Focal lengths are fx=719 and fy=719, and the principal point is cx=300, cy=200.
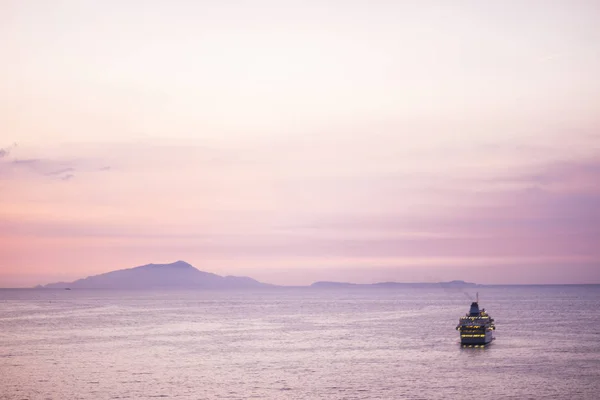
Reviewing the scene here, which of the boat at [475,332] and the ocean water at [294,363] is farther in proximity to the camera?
the boat at [475,332]

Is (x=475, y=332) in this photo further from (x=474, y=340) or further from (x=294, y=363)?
(x=294, y=363)

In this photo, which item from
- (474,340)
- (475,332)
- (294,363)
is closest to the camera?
(294,363)

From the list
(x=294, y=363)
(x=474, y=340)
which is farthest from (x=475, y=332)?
(x=294, y=363)

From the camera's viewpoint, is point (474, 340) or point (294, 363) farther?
point (474, 340)

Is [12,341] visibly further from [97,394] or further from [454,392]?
[454,392]

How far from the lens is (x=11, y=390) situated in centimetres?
8194

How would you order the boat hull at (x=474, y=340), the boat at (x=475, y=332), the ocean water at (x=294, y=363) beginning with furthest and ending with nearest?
the boat at (x=475, y=332) → the boat hull at (x=474, y=340) → the ocean water at (x=294, y=363)

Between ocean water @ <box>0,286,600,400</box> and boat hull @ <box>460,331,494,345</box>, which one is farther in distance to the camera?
boat hull @ <box>460,331,494,345</box>

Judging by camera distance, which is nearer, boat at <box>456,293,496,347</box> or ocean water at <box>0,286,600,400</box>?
ocean water at <box>0,286,600,400</box>

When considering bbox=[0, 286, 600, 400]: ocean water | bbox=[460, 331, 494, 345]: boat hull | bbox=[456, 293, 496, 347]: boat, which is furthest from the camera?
bbox=[456, 293, 496, 347]: boat

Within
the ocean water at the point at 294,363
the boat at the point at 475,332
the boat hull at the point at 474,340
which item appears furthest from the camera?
the boat at the point at 475,332

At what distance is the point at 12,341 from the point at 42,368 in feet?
130

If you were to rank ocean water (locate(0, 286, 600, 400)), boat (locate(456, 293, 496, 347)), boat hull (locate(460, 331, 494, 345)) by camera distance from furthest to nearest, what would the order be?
boat (locate(456, 293, 496, 347)), boat hull (locate(460, 331, 494, 345)), ocean water (locate(0, 286, 600, 400))

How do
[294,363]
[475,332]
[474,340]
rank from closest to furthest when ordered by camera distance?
[294,363]
[474,340]
[475,332]
